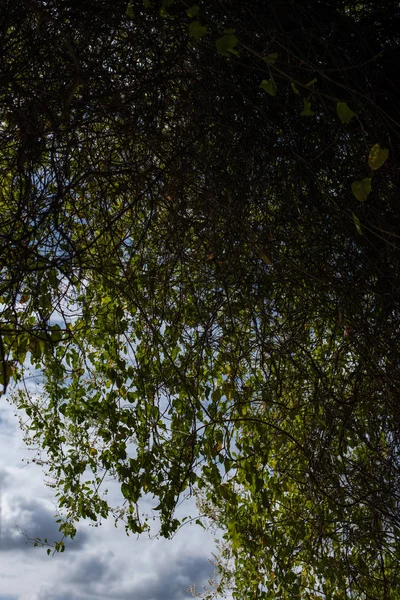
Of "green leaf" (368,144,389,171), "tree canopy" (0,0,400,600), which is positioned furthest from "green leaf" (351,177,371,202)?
"tree canopy" (0,0,400,600)

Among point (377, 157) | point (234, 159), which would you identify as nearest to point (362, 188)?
point (377, 157)

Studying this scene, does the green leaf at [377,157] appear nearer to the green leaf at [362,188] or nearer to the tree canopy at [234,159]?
the green leaf at [362,188]

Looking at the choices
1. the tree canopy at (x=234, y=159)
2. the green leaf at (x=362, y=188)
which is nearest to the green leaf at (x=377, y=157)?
the green leaf at (x=362, y=188)

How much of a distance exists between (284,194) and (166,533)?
1.34 m

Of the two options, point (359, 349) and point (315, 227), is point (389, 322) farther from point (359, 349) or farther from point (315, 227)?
point (315, 227)

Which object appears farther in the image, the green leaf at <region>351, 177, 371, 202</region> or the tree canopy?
the tree canopy

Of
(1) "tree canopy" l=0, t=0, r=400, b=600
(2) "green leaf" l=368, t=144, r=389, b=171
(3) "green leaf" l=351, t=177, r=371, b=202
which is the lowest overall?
(3) "green leaf" l=351, t=177, r=371, b=202

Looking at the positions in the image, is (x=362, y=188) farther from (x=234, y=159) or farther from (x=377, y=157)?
(x=234, y=159)

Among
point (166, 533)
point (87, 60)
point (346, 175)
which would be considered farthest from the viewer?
point (166, 533)

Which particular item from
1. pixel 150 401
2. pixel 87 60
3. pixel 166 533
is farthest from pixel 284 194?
pixel 166 533

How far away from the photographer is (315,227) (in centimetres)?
168

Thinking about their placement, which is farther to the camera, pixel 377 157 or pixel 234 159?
pixel 234 159

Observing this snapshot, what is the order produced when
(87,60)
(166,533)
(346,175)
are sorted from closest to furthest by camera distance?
(87,60) < (346,175) < (166,533)

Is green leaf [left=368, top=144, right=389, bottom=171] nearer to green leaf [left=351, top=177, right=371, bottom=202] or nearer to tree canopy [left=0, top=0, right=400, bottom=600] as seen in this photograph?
green leaf [left=351, top=177, right=371, bottom=202]
